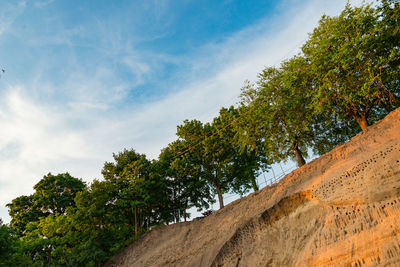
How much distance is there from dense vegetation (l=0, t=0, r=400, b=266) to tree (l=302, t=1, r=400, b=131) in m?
0.07

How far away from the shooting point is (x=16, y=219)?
1297 inches

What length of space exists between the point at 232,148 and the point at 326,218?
17718mm

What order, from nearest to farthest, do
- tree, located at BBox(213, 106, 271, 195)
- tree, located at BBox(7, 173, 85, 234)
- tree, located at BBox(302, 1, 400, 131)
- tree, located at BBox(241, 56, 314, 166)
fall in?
tree, located at BBox(302, 1, 400, 131) < tree, located at BBox(241, 56, 314, 166) < tree, located at BBox(213, 106, 271, 195) < tree, located at BBox(7, 173, 85, 234)

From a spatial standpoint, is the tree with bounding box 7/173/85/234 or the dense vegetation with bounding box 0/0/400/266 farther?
the tree with bounding box 7/173/85/234

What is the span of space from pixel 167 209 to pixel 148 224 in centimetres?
304

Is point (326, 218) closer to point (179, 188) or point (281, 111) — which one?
point (281, 111)

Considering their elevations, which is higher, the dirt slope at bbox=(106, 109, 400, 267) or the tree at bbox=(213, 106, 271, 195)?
the tree at bbox=(213, 106, 271, 195)

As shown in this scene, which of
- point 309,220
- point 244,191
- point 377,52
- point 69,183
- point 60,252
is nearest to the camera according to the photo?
point 309,220

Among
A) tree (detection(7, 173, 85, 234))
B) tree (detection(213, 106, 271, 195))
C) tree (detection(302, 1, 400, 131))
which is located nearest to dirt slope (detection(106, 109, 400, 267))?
tree (detection(302, 1, 400, 131))

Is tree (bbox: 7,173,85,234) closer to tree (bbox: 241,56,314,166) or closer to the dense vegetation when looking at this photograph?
the dense vegetation

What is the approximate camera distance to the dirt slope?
388 inches

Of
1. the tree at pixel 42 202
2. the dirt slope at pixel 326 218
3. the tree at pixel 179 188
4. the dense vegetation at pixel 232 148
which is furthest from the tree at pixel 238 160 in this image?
the tree at pixel 42 202

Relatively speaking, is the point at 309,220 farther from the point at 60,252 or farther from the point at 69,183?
the point at 69,183

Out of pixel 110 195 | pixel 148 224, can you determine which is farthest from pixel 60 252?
pixel 148 224
